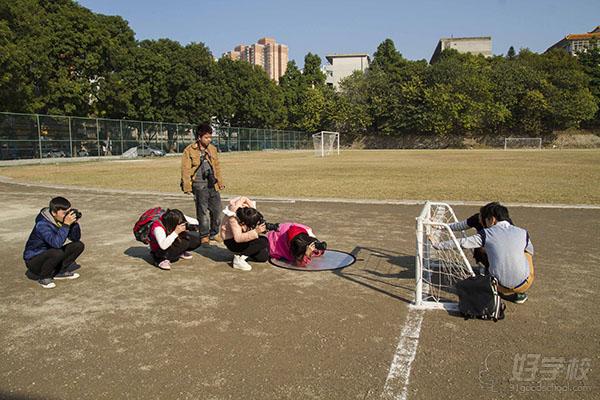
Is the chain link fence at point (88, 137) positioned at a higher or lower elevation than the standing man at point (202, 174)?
higher

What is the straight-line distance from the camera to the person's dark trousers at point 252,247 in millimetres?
5801

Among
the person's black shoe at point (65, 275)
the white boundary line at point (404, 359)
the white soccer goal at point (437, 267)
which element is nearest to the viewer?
the white boundary line at point (404, 359)

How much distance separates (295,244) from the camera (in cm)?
575

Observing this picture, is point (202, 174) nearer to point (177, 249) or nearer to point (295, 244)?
point (177, 249)

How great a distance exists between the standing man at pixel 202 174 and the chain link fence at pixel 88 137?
27.5 metres

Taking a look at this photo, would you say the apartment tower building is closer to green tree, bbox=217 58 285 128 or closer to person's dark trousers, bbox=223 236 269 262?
green tree, bbox=217 58 285 128

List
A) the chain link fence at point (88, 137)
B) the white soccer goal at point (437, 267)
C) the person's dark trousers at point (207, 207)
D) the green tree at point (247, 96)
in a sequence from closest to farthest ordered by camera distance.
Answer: the white soccer goal at point (437, 267) → the person's dark trousers at point (207, 207) → the chain link fence at point (88, 137) → the green tree at point (247, 96)

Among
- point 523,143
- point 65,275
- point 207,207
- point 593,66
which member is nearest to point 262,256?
point 207,207

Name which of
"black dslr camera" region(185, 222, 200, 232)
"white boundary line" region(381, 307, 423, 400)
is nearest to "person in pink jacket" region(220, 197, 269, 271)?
"black dslr camera" region(185, 222, 200, 232)

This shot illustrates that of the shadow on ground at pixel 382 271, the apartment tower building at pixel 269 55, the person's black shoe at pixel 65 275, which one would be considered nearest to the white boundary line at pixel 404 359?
the shadow on ground at pixel 382 271

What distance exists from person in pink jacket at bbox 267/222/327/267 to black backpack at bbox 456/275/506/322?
2.04 meters

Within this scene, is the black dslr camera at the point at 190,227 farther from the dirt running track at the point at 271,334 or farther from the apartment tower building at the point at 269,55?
the apartment tower building at the point at 269,55

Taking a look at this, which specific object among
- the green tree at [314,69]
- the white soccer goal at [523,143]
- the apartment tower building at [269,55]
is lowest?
the white soccer goal at [523,143]

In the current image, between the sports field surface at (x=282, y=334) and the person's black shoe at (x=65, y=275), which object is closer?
the sports field surface at (x=282, y=334)
